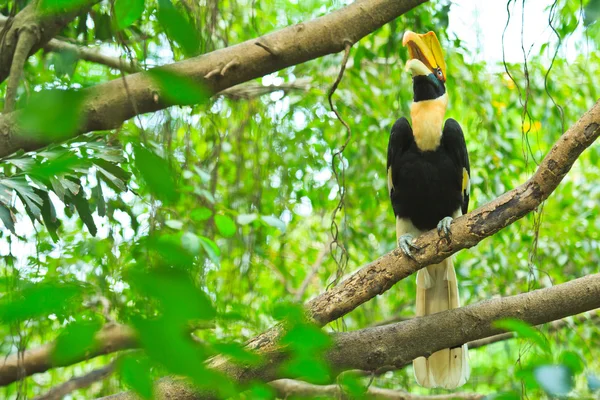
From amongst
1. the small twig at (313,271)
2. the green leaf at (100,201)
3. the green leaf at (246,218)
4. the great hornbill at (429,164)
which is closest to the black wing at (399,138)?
the great hornbill at (429,164)

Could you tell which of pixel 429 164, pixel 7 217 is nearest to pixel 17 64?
pixel 7 217

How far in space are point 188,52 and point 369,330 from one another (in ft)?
4.87

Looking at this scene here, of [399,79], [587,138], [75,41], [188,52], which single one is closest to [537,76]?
[399,79]

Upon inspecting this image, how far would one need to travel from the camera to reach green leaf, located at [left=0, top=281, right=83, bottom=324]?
58cm

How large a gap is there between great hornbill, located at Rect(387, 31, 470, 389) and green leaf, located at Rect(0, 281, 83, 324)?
2.08 metres

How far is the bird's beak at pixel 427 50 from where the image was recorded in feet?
8.55

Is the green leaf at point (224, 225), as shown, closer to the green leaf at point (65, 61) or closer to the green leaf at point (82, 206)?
the green leaf at point (82, 206)

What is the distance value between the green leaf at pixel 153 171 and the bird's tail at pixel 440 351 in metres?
1.99

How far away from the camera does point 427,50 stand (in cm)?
264

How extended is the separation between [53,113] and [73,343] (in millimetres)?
208

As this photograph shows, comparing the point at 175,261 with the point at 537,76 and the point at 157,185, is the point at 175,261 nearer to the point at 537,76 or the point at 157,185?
the point at 157,185

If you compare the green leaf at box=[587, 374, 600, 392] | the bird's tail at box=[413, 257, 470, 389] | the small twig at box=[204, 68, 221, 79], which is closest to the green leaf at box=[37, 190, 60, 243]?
the small twig at box=[204, 68, 221, 79]

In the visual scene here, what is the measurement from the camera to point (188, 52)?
0.65 meters

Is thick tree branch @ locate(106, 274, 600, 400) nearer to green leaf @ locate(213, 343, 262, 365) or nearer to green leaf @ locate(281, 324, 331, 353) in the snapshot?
green leaf @ locate(281, 324, 331, 353)
